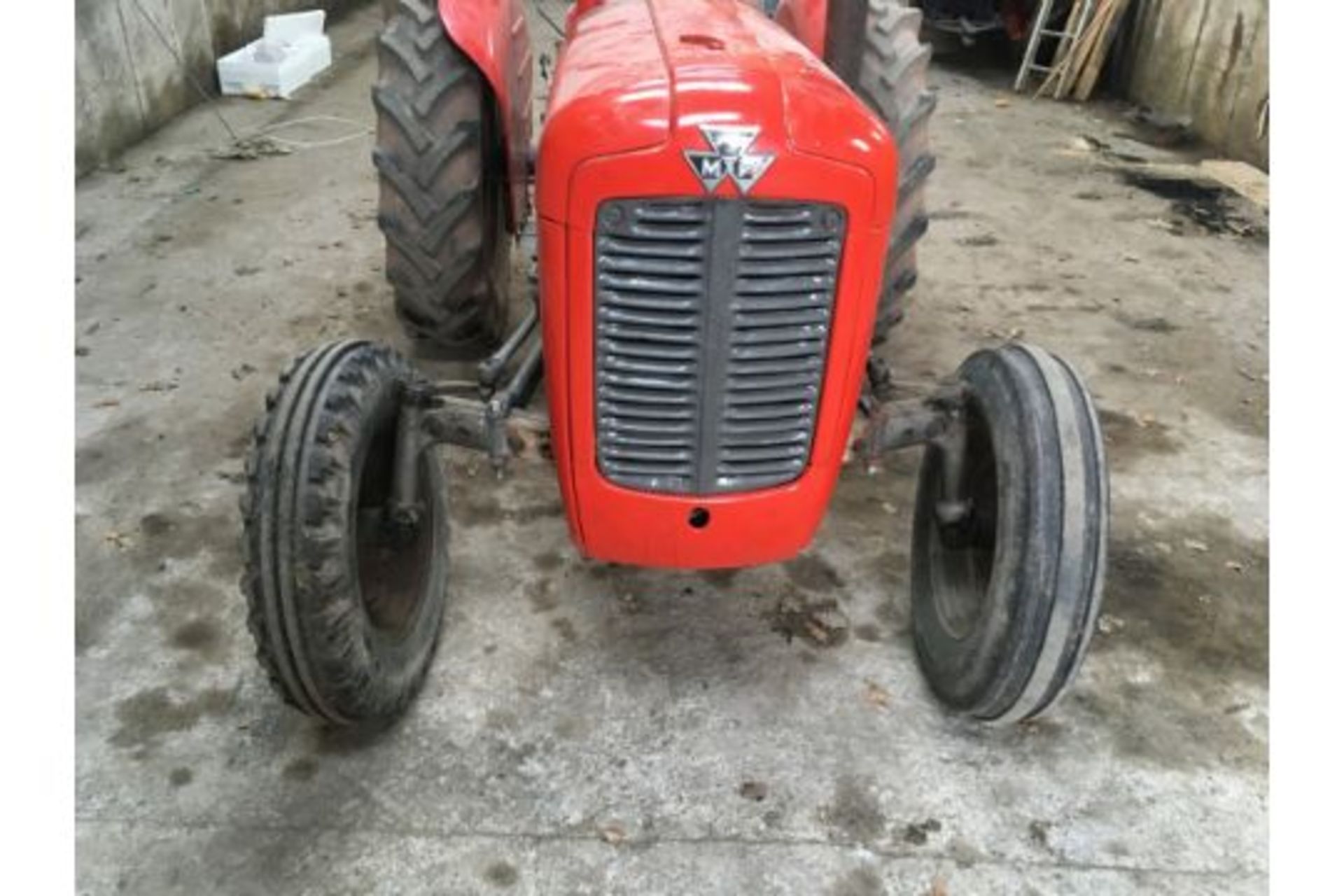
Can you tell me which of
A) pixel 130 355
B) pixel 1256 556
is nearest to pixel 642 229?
pixel 1256 556

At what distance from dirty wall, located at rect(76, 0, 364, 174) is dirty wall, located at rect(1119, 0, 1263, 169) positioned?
6.13m

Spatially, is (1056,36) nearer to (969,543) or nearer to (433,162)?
(433,162)

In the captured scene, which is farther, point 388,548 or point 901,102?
point 901,102

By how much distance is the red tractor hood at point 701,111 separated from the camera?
6.09 feet

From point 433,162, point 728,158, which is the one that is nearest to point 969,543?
point 728,158


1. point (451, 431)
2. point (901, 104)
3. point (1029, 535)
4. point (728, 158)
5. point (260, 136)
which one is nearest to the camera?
point (728, 158)

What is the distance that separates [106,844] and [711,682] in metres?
1.28

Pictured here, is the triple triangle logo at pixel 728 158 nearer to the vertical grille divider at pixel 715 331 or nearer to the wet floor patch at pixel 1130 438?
the vertical grille divider at pixel 715 331

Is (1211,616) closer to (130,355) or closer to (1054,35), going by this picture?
(130,355)

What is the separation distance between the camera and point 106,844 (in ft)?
6.90

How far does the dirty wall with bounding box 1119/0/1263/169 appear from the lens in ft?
20.9

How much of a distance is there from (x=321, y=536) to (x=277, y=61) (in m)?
5.81

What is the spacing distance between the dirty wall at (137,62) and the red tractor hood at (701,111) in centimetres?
439

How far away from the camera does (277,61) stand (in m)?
6.84
